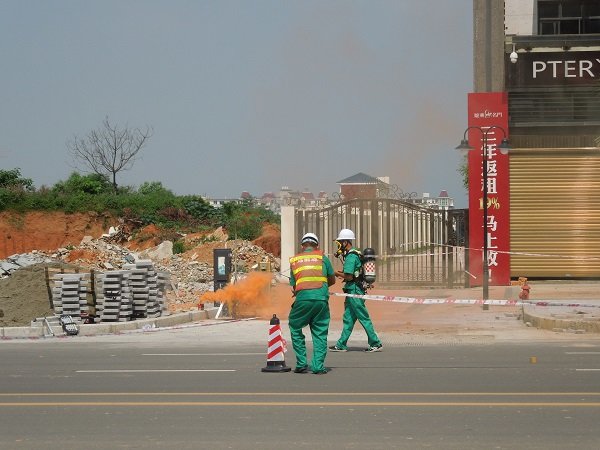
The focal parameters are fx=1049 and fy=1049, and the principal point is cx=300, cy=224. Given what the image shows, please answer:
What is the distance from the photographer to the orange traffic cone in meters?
13.5

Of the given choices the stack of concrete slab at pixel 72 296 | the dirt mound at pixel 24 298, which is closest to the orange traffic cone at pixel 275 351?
the stack of concrete slab at pixel 72 296

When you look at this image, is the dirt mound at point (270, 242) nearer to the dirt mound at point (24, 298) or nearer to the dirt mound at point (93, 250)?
the dirt mound at point (93, 250)

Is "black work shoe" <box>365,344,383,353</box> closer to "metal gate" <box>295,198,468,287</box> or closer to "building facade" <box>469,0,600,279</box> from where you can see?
"metal gate" <box>295,198,468,287</box>

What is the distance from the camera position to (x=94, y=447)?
8.76 meters

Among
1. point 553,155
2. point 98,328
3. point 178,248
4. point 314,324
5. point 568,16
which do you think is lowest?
point 98,328

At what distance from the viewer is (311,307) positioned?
528 inches

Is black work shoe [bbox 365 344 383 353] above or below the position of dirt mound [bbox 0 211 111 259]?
below

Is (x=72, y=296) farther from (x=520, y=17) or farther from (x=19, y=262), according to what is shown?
(x=19, y=262)

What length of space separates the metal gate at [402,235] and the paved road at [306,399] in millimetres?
13544

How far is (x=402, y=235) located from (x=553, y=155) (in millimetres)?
5138

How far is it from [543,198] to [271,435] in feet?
74.1

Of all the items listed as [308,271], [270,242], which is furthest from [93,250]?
[308,271]

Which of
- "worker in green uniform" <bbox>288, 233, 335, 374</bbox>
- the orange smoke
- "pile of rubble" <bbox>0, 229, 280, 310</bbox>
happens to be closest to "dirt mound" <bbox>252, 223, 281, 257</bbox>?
"pile of rubble" <bbox>0, 229, 280, 310</bbox>

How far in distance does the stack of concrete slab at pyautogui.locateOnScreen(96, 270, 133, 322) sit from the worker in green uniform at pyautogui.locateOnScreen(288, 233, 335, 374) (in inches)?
367
